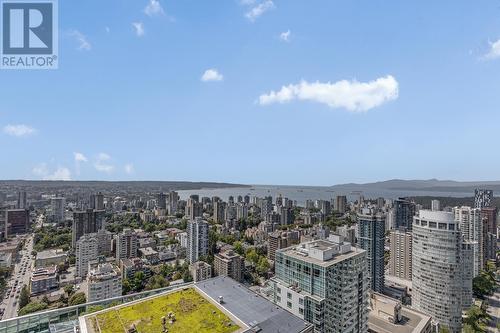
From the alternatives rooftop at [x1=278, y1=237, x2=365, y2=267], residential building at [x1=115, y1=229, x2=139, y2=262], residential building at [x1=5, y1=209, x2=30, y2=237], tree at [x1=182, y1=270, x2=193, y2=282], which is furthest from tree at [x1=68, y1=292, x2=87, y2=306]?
residential building at [x1=5, y1=209, x2=30, y2=237]

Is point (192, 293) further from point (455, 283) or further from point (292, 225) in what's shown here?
point (292, 225)

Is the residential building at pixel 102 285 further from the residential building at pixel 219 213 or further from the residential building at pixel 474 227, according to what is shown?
the residential building at pixel 219 213

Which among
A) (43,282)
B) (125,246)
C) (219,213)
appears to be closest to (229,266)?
(125,246)

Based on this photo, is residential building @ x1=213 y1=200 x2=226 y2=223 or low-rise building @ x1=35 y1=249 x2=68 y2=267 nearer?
low-rise building @ x1=35 y1=249 x2=68 y2=267

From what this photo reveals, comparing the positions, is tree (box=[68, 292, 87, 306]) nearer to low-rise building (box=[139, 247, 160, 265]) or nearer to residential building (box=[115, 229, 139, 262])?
residential building (box=[115, 229, 139, 262])

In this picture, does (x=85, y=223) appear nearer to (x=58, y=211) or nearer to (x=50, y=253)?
(x=50, y=253)

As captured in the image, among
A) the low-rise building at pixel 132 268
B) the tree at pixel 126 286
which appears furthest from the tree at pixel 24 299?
the low-rise building at pixel 132 268

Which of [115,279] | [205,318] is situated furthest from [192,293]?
[115,279]

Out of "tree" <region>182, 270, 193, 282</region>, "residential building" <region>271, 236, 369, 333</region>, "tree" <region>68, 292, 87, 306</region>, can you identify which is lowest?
"tree" <region>182, 270, 193, 282</region>
